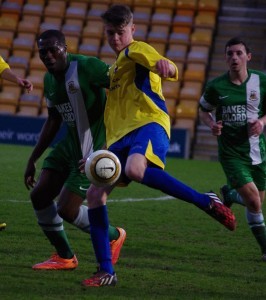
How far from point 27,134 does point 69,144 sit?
13829 millimetres

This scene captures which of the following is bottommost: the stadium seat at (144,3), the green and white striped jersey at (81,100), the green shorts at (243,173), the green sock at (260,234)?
the green sock at (260,234)

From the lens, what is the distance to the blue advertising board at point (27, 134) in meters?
19.9

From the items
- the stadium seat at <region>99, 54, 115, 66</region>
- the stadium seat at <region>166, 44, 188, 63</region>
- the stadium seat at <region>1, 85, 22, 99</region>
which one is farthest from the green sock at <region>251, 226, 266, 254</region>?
the stadium seat at <region>1, 85, 22, 99</region>

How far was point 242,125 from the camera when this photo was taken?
26.1 feet

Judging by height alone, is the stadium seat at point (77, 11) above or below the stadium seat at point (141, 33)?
above

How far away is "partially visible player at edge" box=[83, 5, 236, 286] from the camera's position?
5930mm

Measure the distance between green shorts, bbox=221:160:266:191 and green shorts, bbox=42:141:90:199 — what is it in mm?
1593

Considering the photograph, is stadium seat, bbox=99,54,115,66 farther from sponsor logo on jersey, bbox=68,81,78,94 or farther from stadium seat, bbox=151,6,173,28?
sponsor logo on jersey, bbox=68,81,78,94

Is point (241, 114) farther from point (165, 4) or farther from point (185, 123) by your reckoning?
point (165, 4)

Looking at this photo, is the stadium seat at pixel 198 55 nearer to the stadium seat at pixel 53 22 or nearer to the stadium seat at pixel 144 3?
the stadium seat at pixel 144 3

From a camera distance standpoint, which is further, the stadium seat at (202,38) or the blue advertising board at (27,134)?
the stadium seat at (202,38)

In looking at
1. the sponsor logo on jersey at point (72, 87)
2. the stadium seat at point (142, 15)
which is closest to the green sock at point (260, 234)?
the sponsor logo on jersey at point (72, 87)

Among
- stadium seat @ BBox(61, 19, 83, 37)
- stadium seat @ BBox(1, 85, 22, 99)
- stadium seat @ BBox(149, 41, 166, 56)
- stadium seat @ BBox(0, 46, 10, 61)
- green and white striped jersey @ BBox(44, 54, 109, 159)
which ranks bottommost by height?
green and white striped jersey @ BBox(44, 54, 109, 159)

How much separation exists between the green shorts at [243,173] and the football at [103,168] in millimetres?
2152
